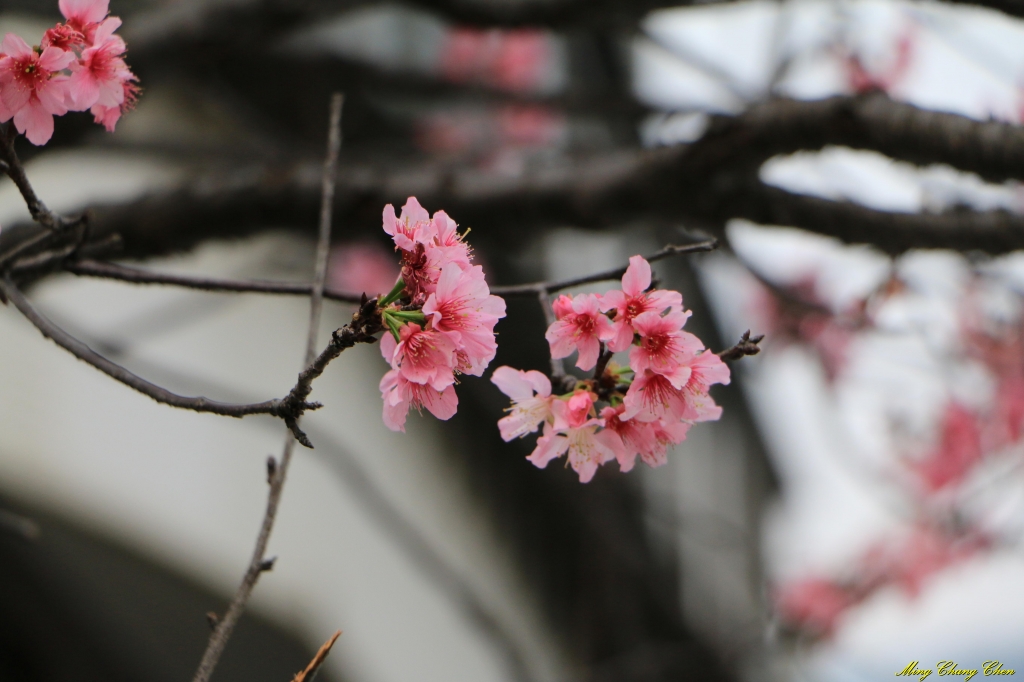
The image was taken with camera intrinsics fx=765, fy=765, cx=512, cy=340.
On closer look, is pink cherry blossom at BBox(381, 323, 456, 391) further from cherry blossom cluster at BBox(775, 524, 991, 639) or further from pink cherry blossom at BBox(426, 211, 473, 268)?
cherry blossom cluster at BBox(775, 524, 991, 639)

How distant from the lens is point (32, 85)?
57 centimetres

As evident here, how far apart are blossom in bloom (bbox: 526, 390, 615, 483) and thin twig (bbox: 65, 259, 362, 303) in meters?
0.20

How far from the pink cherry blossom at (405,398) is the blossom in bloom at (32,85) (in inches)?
12.7

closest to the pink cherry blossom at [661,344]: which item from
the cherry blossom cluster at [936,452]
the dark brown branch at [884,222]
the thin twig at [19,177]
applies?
the thin twig at [19,177]

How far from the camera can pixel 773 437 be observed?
616 cm

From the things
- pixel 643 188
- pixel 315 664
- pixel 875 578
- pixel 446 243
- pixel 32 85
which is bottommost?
pixel 315 664

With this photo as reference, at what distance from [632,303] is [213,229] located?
947mm

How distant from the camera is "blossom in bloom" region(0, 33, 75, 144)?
21.5 inches

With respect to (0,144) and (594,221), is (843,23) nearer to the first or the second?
(594,221)

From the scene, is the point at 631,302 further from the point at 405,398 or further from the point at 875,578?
the point at 875,578

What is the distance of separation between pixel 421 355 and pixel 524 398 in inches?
4.5

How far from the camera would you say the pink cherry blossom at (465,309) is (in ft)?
1.54

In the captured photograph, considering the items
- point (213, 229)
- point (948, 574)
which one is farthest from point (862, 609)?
point (213, 229)

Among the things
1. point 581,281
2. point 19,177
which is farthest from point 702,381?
point 19,177
